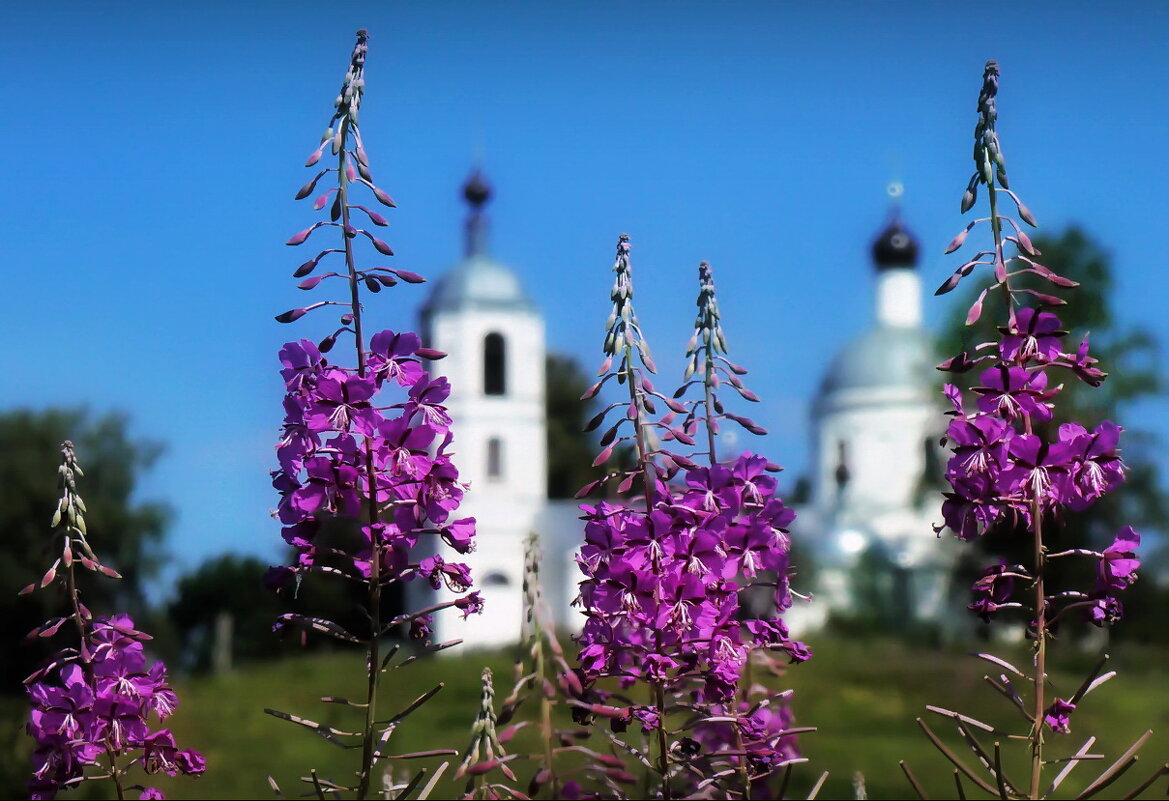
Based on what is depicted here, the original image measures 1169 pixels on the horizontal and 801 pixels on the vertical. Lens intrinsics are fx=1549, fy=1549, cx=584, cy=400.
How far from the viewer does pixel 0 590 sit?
30453mm

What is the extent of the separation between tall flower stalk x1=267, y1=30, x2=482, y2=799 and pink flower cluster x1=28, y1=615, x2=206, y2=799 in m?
0.62

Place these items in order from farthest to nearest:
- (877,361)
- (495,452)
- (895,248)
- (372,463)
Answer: (895,248) < (877,361) < (495,452) < (372,463)

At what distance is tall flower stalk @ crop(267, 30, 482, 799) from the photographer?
10.8 ft

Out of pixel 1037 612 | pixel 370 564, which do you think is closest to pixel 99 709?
pixel 370 564

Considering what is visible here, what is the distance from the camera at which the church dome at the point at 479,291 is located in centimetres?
5206

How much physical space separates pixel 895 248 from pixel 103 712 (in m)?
57.6

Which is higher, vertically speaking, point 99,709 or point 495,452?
point 495,452

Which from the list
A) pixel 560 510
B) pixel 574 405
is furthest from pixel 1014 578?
pixel 574 405

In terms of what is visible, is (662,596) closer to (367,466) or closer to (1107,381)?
(367,466)

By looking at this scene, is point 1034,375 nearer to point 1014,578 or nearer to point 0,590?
point 1014,578

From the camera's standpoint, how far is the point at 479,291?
5228cm

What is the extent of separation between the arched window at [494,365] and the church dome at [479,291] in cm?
121

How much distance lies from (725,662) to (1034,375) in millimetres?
940

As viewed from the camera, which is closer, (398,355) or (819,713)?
(398,355)
